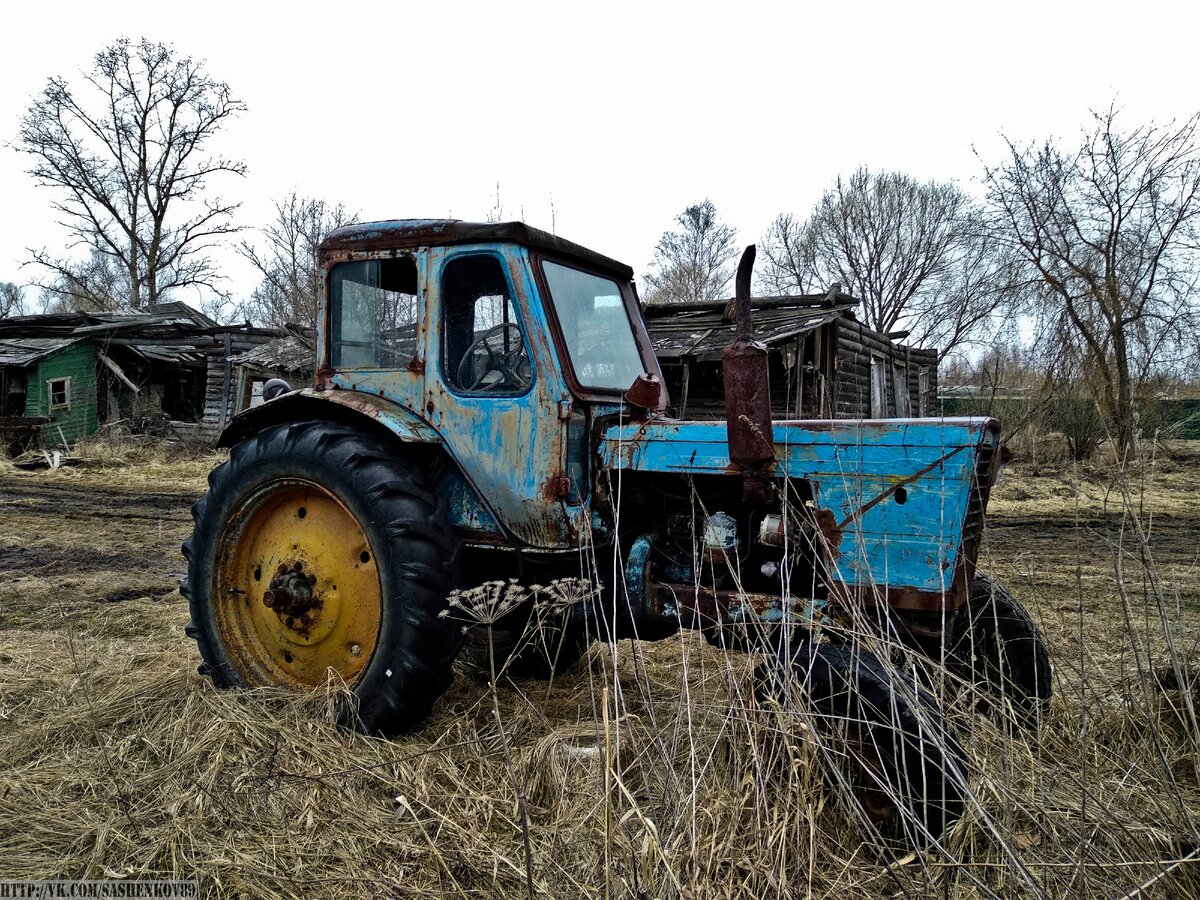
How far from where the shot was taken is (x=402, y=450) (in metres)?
3.18

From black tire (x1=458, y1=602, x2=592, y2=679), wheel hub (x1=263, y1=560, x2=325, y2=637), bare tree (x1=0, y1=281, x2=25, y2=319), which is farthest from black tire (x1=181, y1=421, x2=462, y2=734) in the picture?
bare tree (x1=0, y1=281, x2=25, y2=319)

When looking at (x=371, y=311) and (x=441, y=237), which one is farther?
(x=371, y=311)

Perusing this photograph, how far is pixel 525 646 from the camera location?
3.34m

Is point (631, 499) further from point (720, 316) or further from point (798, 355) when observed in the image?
point (720, 316)

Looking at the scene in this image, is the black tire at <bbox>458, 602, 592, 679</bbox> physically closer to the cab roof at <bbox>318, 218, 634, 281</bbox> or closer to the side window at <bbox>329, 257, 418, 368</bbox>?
the side window at <bbox>329, 257, 418, 368</bbox>

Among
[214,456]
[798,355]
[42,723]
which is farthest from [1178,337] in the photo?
[214,456]

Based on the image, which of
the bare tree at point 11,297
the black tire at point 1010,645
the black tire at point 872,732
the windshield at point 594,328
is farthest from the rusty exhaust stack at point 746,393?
the bare tree at point 11,297

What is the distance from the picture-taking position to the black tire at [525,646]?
134 inches

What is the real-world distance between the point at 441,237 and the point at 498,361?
0.56 metres

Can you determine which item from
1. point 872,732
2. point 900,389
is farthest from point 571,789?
point 900,389

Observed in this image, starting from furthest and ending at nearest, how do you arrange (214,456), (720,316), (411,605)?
(214,456) < (720,316) < (411,605)

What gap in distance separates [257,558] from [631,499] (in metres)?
1.65

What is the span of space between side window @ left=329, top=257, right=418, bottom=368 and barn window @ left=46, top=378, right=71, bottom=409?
66.7 ft

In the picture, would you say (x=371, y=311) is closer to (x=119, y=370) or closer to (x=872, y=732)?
(x=872, y=732)
